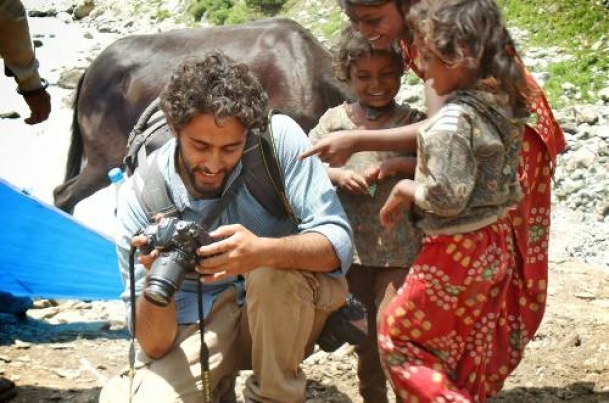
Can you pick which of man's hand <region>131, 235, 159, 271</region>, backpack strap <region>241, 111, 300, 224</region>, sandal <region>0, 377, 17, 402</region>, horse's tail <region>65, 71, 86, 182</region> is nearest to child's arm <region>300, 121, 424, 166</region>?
backpack strap <region>241, 111, 300, 224</region>

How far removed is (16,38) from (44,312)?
1.74 metres

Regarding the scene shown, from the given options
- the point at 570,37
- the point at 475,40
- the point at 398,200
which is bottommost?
the point at 570,37

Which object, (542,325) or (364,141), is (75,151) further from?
(364,141)

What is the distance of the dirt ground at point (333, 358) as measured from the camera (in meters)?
4.01

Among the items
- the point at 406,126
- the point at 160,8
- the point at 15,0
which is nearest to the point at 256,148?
the point at 406,126

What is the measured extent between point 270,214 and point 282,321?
371 mm

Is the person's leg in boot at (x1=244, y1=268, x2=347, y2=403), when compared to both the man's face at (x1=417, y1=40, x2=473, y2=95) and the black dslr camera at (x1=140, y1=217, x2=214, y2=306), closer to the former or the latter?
the black dslr camera at (x1=140, y1=217, x2=214, y2=306)

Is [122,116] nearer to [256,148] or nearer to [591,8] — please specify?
[256,148]

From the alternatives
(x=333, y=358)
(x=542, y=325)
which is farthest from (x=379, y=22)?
(x=542, y=325)

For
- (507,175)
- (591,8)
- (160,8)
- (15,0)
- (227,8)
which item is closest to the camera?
(507,175)

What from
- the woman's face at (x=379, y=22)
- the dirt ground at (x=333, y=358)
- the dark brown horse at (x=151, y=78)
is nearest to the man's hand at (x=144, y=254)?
the woman's face at (x=379, y=22)

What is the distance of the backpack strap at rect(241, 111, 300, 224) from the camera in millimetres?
2980

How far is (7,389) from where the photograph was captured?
12.9 ft

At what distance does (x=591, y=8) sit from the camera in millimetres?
9047
